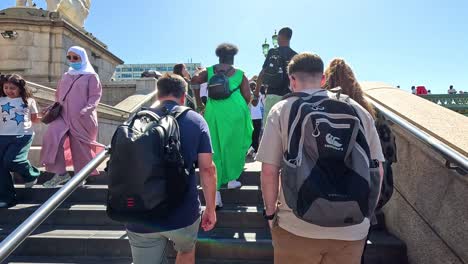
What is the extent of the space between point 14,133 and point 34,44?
823 cm

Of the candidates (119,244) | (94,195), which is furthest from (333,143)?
(94,195)

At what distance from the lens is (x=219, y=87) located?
4090mm

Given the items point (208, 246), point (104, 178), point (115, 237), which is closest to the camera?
point (208, 246)

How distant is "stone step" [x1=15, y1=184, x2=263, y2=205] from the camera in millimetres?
4480

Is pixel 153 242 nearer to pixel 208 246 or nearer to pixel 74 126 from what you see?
pixel 208 246

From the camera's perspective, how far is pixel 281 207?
2064mm

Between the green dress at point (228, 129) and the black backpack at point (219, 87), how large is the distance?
74mm

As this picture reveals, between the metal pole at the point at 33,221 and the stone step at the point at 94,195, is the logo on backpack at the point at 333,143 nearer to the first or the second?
the metal pole at the point at 33,221

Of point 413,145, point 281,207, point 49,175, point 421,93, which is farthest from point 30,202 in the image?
point 421,93

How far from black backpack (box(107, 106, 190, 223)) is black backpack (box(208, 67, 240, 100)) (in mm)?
2041

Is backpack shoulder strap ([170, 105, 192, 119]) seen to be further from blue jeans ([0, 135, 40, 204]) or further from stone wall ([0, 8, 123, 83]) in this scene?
stone wall ([0, 8, 123, 83])

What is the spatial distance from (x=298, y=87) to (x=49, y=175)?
4418 millimetres

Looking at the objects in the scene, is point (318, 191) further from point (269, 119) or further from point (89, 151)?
point (89, 151)

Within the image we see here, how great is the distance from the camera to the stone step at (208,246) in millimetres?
3371
